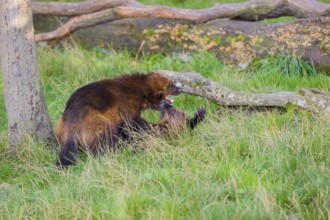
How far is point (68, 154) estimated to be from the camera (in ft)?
18.9

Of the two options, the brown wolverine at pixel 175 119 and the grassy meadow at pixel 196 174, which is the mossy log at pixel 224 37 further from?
the brown wolverine at pixel 175 119

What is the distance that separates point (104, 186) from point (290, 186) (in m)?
1.50

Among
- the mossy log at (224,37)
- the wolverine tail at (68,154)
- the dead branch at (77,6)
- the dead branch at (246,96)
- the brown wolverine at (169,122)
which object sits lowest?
the wolverine tail at (68,154)

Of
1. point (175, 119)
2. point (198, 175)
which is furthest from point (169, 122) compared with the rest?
point (198, 175)

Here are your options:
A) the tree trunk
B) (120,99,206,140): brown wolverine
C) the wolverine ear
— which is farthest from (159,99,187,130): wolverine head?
the tree trunk

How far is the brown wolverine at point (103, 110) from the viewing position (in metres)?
5.93

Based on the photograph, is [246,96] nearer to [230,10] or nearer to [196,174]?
[196,174]

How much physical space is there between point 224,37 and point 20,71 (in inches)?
142

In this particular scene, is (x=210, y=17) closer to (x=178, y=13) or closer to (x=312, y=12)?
(x=178, y=13)

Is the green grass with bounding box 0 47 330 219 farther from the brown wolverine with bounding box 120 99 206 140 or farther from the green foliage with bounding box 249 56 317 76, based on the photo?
the green foliage with bounding box 249 56 317 76

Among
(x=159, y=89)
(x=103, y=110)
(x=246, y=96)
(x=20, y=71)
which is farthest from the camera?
(x=159, y=89)

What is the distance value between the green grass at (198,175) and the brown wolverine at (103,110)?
19 centimetres

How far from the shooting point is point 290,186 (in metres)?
4.76

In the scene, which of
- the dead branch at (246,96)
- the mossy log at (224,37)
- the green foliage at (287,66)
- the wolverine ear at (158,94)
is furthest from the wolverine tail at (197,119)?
the mossy log at (224,37)
